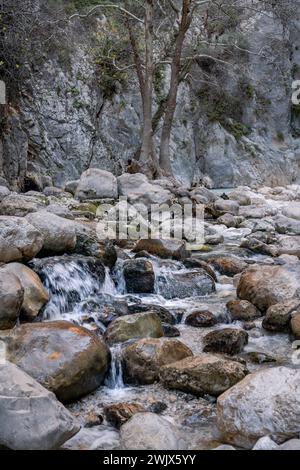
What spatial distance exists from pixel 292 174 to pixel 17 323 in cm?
1918

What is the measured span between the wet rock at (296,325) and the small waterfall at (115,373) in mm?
1471

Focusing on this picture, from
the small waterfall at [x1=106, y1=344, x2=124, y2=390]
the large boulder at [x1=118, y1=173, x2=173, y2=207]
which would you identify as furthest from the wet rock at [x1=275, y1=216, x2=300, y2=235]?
the small waterfall at [x1=106, y1=344, x2=124, y2=390]

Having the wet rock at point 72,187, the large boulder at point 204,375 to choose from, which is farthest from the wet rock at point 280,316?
the wet rock at point 72,187

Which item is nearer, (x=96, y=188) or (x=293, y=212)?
(x=293, y=212)

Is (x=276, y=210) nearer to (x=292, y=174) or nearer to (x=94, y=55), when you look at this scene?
(x=94, y=55)

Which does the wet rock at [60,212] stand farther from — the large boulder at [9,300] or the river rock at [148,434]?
the river rock at [148,434]

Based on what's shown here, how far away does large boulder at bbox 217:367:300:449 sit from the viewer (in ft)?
7.97

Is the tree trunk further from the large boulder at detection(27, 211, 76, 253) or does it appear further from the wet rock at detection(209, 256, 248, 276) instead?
the large boulder at detection(27, 211, 76, 253)

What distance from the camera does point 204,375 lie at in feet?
10.1

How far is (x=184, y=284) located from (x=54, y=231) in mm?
1492

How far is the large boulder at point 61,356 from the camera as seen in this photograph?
2955 mm

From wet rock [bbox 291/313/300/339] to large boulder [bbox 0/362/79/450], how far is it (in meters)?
2.13

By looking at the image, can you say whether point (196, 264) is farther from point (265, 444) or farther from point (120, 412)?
point (265, 444)

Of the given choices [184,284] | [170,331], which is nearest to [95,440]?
[170,331]
